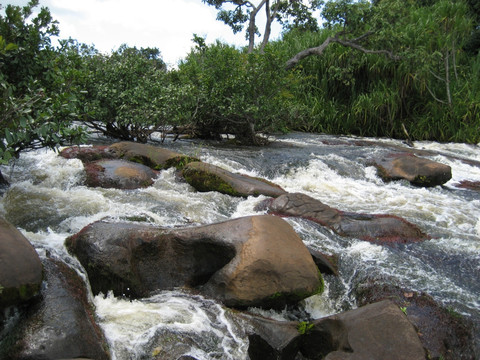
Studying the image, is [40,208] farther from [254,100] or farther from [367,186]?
[254,100]

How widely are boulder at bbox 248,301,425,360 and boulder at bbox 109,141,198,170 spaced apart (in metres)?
4.81

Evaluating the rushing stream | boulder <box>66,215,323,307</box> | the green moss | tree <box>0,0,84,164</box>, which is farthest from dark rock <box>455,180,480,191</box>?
tree <box>0,0,84,164</box>

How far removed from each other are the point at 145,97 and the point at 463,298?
7.90 m

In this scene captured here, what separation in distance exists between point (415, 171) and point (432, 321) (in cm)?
534

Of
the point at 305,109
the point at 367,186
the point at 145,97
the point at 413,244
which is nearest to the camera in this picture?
the point at 413,244

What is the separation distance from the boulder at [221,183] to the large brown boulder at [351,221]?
2.09 ft

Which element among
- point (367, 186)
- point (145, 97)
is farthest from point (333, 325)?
point (145, 97)

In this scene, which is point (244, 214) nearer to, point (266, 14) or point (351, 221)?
point (351, 221)

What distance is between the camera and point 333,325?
311cm

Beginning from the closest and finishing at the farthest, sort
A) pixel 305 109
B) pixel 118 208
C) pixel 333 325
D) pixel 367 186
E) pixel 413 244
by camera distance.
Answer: pixel 333 325, pixel 413 244, pixel 118 208, pixel 367 186, pixel 305 109

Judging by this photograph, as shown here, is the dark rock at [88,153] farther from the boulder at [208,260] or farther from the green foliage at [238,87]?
the boulder at [208,260]

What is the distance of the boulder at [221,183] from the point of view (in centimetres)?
662

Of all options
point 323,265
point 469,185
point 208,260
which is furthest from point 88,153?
point 469,185

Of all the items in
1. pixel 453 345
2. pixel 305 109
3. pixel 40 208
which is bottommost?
pixel 453 345
